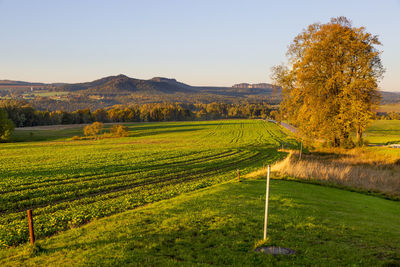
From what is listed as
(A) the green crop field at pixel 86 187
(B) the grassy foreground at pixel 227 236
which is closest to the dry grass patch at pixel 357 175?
(A) the green crop field at pixel 86 187

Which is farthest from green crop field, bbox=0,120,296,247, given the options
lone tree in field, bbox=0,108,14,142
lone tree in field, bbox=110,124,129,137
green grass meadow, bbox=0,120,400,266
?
lone tree in field, bbox=110,124,129,137

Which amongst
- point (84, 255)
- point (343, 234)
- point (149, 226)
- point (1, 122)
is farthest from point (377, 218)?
point (1, 122)

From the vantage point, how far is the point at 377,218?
1454 cm

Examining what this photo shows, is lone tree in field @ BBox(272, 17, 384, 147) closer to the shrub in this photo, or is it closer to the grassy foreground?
the grassy foreground

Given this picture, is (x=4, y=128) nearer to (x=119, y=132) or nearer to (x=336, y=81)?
(x=119, y=132)

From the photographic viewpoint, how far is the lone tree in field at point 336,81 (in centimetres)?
3275

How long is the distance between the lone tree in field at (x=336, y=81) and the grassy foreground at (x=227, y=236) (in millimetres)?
18400

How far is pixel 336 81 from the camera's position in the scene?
34531mm

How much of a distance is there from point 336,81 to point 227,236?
31.1 m

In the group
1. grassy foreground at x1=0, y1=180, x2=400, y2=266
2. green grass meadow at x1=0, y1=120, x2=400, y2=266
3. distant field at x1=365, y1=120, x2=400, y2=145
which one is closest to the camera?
grassy foreground at x1=0, y1=180, x2=400, y2=266

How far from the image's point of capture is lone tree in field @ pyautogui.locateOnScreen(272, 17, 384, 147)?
32.8 metres

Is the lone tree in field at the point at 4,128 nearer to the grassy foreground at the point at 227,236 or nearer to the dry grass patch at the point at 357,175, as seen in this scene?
the dry grass patch at the point at 357,175

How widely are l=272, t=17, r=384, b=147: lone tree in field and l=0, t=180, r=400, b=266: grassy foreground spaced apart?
18.4 m

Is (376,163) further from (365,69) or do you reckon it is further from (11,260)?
(11,260)
